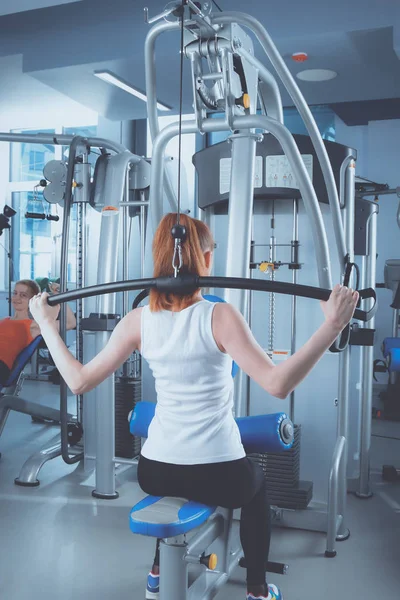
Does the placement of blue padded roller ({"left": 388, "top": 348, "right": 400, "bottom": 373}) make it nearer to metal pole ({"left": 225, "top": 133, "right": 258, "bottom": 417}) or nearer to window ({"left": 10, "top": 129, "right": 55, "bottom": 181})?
metal pole ({"left": 225, "top": 133, "right": 258, "bottom": 417})

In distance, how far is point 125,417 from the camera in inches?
148

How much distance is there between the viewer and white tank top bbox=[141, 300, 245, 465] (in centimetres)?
157

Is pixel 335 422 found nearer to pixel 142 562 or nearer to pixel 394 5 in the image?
pixel 142 562

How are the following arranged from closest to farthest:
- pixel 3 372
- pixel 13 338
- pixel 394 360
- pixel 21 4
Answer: pixel 21 4, pixel 3 372, pixel 13 338, pixel 394 360

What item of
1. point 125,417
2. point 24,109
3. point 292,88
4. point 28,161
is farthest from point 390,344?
point 28,161

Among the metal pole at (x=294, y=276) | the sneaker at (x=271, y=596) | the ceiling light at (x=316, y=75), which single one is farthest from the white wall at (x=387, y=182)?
the sneaker at (x=271, y=596)

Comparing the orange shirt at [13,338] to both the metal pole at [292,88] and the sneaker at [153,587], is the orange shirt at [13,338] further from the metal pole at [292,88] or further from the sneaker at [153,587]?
the metal pole at [292,88]

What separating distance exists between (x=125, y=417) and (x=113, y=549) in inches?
48.0

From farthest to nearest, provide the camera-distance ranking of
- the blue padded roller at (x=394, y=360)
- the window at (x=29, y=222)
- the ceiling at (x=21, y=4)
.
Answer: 1. the window at (x=29, y=222)
2. the blue padded roller at (x=394, y=360)
3. the ceiling at (x=21, y=4)

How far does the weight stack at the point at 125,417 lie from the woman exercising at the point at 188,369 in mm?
2016

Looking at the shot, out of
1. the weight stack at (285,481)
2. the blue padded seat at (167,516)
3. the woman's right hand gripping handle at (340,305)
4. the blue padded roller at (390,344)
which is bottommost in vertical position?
the weight stack at (285,481)

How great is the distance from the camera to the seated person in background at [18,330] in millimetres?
3875

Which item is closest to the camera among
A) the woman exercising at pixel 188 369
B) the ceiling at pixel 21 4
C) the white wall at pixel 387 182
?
the woman exercising at pixel 188 369

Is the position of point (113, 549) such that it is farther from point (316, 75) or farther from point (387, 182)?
point (387, 182)
